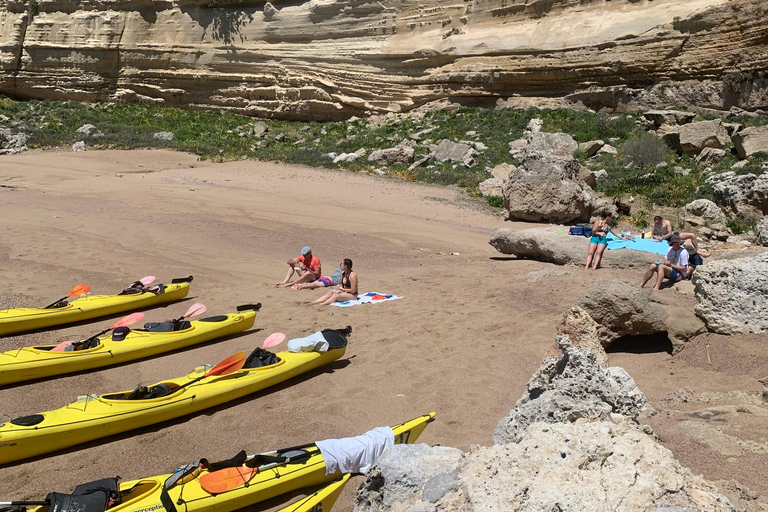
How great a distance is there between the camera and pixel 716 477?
3572 millimetres

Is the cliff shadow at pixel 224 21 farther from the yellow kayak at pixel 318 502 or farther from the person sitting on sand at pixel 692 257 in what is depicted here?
the yellow kayak at pixel 318 502

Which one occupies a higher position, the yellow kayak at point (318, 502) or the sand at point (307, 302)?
the yellow kayak at point (318, 502)

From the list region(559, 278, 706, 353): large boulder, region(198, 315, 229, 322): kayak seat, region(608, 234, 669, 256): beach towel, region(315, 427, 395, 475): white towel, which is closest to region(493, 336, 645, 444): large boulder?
region(315, 427, 395, 475): white towel

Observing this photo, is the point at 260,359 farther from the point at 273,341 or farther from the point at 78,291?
the point at 78,291

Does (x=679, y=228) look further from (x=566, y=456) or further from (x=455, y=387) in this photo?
(x=566, y=456)

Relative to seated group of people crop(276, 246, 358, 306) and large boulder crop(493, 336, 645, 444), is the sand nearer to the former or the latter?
seated group of people crop(276, 246, 358, 306)

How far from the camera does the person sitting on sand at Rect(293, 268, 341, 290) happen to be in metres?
9.36

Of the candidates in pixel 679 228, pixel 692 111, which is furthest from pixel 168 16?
pixel 679 228

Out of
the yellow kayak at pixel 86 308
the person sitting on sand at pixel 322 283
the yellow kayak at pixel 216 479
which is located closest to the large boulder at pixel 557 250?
the person sitting on sand at pixel 322 283

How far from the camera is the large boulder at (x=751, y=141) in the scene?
16250 millimetres

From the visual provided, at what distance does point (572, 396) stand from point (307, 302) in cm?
542

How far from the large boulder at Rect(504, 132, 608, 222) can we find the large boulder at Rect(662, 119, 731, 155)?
501 cm

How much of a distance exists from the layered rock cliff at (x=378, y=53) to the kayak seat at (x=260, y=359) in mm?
19984

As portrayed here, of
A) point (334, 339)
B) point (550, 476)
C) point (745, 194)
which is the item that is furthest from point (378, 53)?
point (550, 476)
